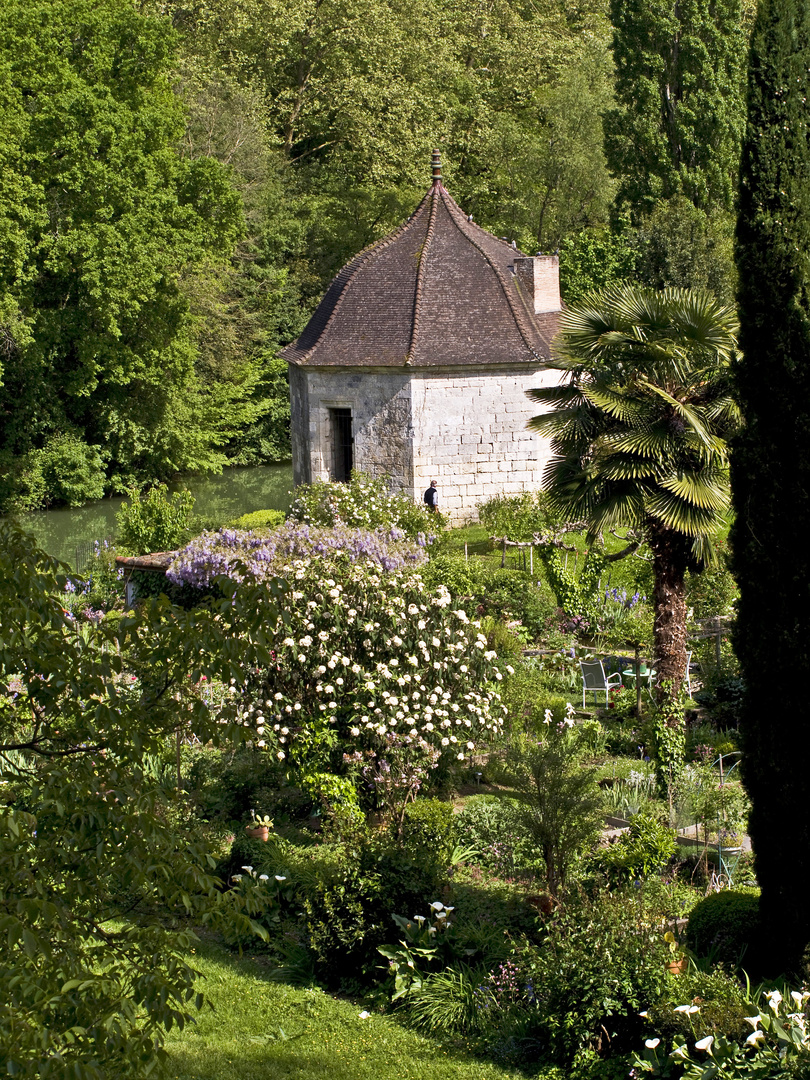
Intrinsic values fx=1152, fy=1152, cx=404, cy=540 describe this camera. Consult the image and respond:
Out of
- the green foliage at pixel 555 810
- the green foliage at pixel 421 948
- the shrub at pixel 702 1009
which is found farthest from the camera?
the green foliage at pixel 555 810

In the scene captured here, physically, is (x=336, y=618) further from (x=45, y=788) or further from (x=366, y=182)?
(x=366, y=182)

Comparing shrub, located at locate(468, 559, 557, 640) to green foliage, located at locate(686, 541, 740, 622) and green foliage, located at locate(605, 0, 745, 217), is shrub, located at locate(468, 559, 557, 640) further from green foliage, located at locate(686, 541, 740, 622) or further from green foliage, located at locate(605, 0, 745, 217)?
green foliage, located at locate(605, 0, 745, 217)

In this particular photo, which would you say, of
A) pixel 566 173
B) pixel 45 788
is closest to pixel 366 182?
pixel 566 173

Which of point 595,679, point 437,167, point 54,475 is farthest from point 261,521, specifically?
point 54,475

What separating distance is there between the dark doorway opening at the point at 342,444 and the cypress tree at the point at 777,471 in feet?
59.2

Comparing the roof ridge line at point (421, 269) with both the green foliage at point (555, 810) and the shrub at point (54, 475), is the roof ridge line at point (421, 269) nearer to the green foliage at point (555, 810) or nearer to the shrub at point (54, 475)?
the shrub at point (54, 475)

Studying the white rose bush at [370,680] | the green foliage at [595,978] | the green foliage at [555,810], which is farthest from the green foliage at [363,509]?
the green foliage at [595,978]

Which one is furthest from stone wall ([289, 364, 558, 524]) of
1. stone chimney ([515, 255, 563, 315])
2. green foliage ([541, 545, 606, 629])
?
green foliage ([541, 545, 606, 629])

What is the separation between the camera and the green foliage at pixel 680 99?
3334cm

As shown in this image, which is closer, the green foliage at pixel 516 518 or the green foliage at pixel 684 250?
the green foliage at pixel 516 518

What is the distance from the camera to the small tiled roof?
2338 centimetres

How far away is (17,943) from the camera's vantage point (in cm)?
315

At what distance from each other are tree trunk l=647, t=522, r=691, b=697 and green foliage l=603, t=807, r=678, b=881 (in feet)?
10.5

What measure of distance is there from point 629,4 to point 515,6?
16.1 metres
